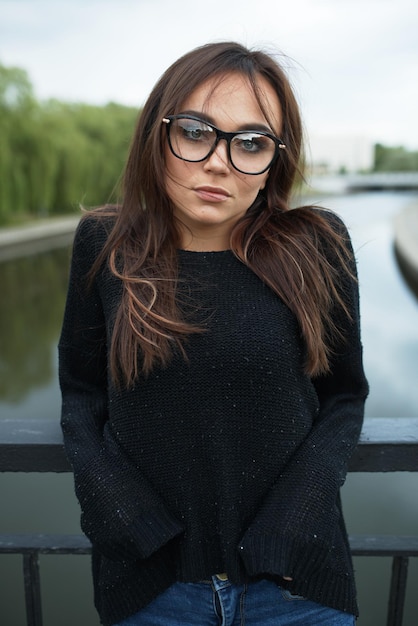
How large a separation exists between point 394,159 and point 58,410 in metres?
60.5

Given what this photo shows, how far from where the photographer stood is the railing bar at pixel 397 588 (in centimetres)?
97

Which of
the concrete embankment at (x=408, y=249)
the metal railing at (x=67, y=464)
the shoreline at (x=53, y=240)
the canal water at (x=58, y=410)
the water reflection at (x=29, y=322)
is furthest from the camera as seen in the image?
the shoreline at (x=53, y=240)

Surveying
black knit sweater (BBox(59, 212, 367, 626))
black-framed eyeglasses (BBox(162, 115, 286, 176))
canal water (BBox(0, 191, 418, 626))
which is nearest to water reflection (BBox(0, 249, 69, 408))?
canal water (BBox(0, 191, 418, 626))

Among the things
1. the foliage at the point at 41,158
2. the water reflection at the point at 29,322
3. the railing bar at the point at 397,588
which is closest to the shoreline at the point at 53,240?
the foliage at the point at 41,158

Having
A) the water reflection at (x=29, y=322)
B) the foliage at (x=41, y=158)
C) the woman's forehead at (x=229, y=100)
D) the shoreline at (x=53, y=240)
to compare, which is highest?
the woman's forehead at (x=229, y=100)

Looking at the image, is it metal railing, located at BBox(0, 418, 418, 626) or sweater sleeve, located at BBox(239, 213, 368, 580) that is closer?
sweater sleeve, located at BBox(239, 213, 368, 580)

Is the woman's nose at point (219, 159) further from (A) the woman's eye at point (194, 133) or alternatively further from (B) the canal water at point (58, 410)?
(B) the canal water at point (58, 410)

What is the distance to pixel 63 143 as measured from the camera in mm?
16328

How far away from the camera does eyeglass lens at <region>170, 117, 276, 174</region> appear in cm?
77

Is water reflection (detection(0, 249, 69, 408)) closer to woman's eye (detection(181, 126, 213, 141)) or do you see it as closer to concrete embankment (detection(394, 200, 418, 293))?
woman's eye (detection(181, 126, 213, 141))

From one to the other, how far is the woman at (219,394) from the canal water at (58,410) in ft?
0.74

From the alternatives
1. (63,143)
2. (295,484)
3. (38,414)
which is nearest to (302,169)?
(295,484)

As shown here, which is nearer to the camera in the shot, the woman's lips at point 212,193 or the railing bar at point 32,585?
the woman's lips at point 212,193

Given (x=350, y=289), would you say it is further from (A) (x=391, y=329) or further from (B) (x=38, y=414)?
(A) (x=391, y=329)
